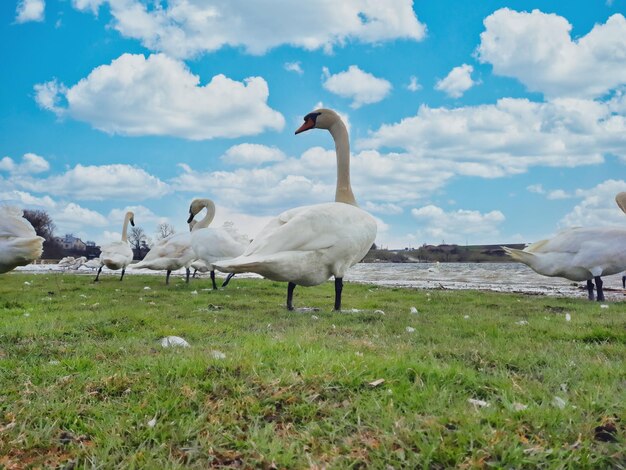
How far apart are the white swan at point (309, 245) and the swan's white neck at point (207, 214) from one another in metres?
12.7

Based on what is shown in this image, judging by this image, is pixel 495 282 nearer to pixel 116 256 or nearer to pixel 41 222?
pixel 116 256

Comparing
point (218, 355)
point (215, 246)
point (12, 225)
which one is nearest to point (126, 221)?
point (215, 246)

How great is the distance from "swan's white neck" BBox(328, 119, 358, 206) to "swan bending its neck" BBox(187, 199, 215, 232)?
10908mm

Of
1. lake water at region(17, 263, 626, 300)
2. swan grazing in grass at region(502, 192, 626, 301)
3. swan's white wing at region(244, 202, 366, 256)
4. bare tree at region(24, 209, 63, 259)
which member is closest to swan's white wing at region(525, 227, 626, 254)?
swan grazing in grass at region(502, 192, 626, 301)

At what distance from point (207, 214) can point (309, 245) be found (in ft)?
47.6

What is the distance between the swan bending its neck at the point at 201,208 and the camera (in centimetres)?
2190

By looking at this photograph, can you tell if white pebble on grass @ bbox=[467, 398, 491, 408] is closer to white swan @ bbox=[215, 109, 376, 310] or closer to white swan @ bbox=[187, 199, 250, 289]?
white swan @ bbox=[215, 109, 376, 310]

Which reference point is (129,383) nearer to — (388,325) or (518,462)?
(518,462)

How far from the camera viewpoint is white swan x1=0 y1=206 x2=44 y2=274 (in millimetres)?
11078

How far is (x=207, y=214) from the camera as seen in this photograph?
2233cm

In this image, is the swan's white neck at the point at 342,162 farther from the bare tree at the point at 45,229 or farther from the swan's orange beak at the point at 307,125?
the bare tree at the point at 45,229

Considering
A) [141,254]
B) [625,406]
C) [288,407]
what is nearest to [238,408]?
[288,407]

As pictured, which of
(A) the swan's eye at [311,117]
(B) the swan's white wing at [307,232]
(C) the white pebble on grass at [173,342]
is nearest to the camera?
(C) the white pebble on grass at [173,342]

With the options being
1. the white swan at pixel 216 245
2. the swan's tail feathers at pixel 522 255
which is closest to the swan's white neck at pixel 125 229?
the white swan at pixel 216 245
